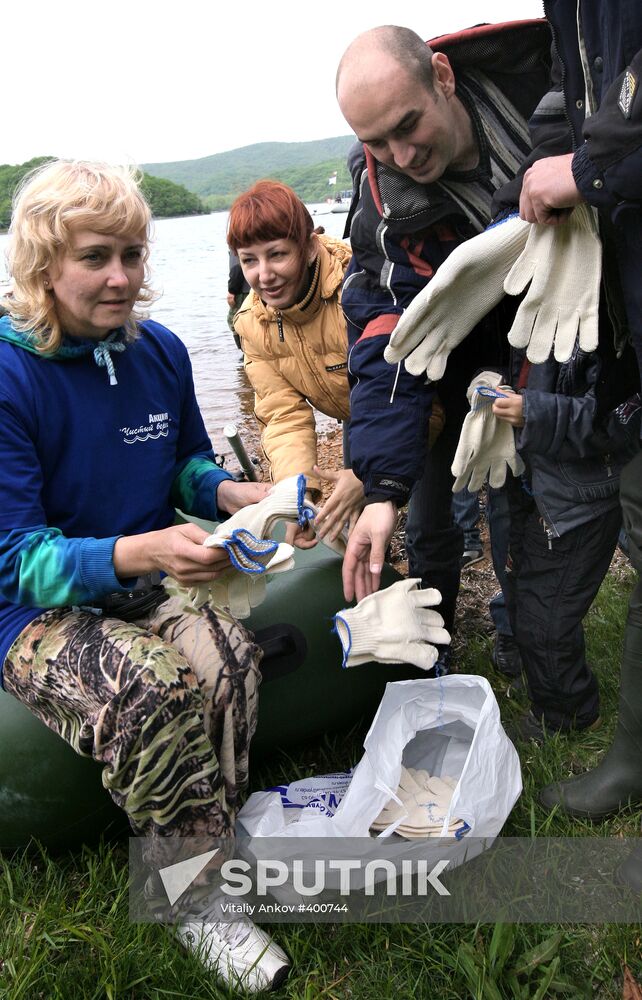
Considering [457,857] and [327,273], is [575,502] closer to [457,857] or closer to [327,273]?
[457,857]

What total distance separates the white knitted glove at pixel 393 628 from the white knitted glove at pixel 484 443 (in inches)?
14.4

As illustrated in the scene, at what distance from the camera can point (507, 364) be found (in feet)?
8.54

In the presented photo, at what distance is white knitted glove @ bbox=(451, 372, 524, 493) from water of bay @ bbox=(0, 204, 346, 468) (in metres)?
0.97

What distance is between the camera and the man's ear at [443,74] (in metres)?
2.22

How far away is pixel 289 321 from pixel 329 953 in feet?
6.80

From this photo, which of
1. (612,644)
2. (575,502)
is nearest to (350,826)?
(575,502)

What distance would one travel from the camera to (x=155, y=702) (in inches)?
75.4

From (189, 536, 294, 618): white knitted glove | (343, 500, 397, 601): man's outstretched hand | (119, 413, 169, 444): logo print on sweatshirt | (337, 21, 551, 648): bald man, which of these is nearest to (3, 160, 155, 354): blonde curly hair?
(119, 413, 169, 444): logo print on sweatshirt

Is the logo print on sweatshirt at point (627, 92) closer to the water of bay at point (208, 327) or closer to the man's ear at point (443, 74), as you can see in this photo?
the man's ear at point (443, 74)

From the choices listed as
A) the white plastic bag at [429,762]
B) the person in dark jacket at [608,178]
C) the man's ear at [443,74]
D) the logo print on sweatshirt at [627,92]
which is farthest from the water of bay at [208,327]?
the white plastic bag at [429,762]

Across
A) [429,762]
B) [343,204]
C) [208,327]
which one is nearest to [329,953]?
[429,762]

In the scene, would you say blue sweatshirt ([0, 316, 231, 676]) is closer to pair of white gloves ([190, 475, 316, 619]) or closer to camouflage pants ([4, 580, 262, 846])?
camouflage pants ([4, 580, 262, 846])

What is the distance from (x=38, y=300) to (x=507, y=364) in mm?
1346

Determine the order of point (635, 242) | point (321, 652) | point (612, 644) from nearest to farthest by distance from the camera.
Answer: point (635, 242) → point (321, 652) → point (612, 644)
